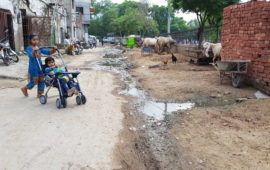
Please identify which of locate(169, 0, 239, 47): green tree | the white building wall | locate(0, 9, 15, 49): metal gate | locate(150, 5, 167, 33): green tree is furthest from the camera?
locate(150, 5, 167, 33): green tree

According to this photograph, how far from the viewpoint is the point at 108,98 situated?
5961 mm

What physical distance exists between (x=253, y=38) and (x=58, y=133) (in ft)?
18.7

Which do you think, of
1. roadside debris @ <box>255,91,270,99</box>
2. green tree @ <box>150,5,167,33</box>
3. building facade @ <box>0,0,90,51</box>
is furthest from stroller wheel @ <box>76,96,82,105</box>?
green tree @ <box>150,5,167,33</box>

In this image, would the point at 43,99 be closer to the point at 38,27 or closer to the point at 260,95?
the point at 260,95

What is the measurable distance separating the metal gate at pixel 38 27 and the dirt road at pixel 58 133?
428 inches

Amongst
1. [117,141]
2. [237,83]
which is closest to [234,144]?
[117,141]

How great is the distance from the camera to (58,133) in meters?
3.65

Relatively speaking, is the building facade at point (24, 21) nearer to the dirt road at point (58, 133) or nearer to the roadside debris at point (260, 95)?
the dirt road at point (58, 133)

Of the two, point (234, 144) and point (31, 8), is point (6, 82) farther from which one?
point (31, 8)

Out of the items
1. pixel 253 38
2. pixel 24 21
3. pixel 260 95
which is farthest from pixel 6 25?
pixel 260 95

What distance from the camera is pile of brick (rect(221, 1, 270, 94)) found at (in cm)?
611

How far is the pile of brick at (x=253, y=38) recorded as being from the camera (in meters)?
6.11

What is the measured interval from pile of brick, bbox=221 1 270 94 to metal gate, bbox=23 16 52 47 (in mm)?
12197

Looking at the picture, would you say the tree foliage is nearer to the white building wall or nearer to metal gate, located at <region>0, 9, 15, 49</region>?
the white building wall
